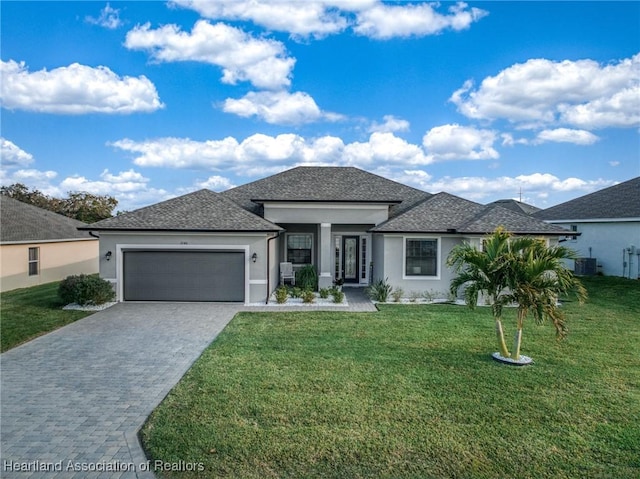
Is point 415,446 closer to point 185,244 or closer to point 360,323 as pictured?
point 360,323

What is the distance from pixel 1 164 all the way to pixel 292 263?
16.5 m

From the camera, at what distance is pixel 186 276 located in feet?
46.2

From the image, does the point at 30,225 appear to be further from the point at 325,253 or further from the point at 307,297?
the point at 307,297

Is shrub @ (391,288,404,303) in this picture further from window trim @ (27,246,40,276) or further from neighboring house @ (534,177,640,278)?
window trim @ (27,246,40,276)

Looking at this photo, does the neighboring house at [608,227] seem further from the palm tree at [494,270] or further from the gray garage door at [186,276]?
the gray garage door at [186,276]

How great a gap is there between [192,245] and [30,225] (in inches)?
479

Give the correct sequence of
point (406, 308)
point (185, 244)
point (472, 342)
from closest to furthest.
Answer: point (472, 342)
point (406, 308)
point (185, 244)

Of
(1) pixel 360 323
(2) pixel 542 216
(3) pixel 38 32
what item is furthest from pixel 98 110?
(2) pixel 542 216

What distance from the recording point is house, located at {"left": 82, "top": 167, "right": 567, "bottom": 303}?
13953mm

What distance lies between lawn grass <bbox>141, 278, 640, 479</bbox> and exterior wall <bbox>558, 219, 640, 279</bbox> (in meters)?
12.7

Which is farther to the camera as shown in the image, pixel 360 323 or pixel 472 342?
pixel 360 323

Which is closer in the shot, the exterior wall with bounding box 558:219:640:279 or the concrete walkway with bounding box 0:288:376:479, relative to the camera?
the concrete walkway with bounding box 0:288:376:479

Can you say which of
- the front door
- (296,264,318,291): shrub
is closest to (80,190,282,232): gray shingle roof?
(296,264,318,291): shrub

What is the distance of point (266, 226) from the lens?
46.2 ft
